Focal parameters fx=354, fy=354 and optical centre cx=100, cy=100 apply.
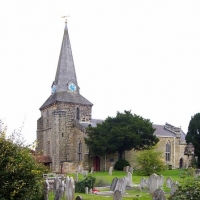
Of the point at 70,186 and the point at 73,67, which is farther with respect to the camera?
the point at 73,67

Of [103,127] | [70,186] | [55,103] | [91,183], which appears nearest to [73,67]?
[55,103]

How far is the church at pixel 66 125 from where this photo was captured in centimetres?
4597

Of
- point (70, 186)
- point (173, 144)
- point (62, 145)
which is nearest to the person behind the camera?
point (70, 186)

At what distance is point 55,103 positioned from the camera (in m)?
47.8

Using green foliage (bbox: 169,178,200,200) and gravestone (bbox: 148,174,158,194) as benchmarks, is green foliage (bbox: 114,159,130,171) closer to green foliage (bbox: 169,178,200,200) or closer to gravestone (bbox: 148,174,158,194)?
gravestone (bbox: 148,174,158,194)

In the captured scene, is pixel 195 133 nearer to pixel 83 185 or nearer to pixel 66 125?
pixel 66 125

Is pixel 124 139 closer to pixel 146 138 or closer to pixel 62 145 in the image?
pixel 146 138

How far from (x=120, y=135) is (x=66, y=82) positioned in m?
11.8

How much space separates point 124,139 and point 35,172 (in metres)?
30.3

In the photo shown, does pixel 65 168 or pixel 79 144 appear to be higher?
pixel 79 144

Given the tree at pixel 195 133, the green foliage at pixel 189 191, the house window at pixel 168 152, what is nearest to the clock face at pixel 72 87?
the tree at pixel 195 133

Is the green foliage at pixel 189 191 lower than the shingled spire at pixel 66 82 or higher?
lower

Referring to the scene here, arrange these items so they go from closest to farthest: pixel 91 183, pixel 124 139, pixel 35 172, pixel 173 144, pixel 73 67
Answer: pixel 35 172 < pixel 91 183 < pixel 124 139 < pixel 73 67 < pixel 173 144

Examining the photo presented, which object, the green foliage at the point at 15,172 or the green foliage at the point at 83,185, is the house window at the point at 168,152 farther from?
the green foliage at the point at 15,172
